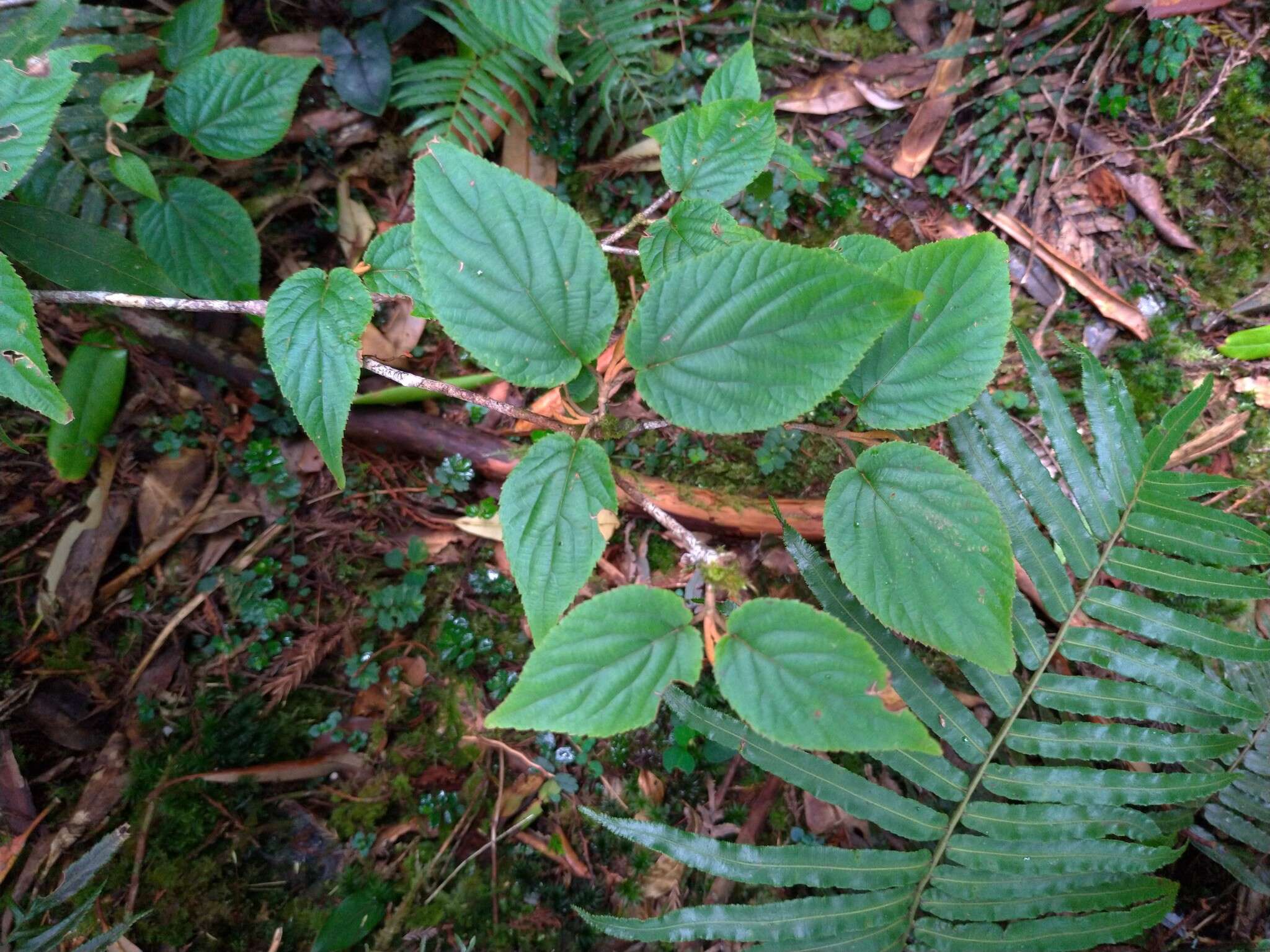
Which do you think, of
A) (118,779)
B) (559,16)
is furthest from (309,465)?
(559,16)

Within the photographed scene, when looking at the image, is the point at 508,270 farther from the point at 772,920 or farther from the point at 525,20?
the point at 772,920

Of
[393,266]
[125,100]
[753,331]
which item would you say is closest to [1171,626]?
[753,331]

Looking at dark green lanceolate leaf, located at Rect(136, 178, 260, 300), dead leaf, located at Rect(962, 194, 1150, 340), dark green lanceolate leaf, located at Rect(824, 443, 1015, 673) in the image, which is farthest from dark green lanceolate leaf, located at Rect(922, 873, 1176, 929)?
dark green lanceolate leaf, located at Rect(136, 178, 260, 300)

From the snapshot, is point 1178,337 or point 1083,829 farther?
point 1178,337

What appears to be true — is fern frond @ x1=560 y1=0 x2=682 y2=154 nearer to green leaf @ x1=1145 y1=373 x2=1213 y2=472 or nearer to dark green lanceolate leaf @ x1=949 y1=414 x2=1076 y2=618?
dark green lanceolate leaf @ x1=949 y1=414 x2=1076 y2=618

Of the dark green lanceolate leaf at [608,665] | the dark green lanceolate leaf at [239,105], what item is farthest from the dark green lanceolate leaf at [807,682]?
the dark green lanceolate leaf at [239,105]

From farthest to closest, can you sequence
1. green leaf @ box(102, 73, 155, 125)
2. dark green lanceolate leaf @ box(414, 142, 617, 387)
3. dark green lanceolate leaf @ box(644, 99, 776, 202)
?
green leaf @ box(102, 73, 155, 125) → dark green lanceolate leaf @ box(644, 99, 776, 202) → dark green lanceolate leaf @ box(414, 142, 617, 387)

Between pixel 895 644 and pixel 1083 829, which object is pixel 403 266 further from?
pixel 1083 829

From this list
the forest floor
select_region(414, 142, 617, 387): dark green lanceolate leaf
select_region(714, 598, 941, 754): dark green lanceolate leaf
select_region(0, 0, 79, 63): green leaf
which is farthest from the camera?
the forest floor
